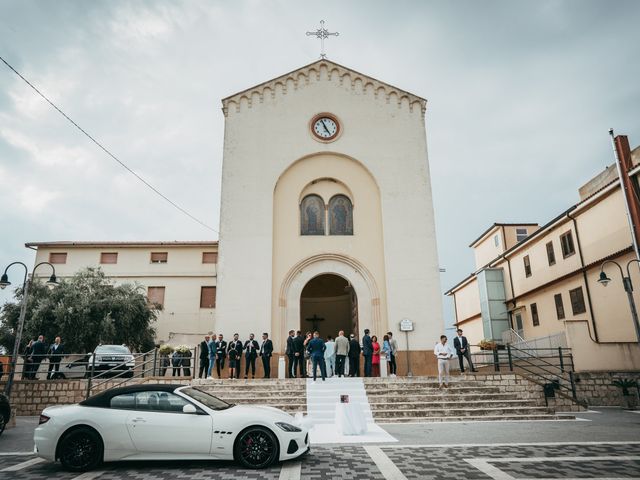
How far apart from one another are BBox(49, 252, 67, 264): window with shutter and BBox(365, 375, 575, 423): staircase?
24.9 meters

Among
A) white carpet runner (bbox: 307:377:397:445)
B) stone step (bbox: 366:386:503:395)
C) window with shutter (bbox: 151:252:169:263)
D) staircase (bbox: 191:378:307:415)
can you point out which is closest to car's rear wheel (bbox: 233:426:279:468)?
white carpet runner (bbox: 307:377:397:445)

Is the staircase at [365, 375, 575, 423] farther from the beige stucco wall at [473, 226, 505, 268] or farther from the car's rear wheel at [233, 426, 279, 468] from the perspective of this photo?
the beige stucco wall at [473, 226, 505, 268]

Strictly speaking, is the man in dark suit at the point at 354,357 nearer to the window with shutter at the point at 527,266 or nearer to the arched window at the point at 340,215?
the arched window at the point at 340,215

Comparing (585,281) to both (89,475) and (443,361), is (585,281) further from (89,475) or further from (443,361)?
(89,475)

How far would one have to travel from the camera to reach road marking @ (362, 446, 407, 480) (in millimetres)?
6066

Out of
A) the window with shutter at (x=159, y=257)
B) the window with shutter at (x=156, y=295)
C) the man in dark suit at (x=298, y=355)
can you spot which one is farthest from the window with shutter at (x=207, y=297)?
the man in dark suit at (x=298, y=355)

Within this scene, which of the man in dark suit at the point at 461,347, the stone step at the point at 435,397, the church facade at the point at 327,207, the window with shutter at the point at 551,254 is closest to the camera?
the stone step at the point at 435,397

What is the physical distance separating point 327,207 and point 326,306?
24.8 ft

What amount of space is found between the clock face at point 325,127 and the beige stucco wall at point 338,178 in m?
0.32

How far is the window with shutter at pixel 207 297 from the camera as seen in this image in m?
29.7

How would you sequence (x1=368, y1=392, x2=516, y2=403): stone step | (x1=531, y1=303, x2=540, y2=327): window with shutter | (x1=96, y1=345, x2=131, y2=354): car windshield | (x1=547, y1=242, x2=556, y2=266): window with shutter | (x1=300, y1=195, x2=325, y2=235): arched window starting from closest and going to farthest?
(x1=368, y1=392, x2=516, y2=403): stone step, (x1=96, y1=345, x2=131, y2=354): car windshield, (x1=300, y1=195, x2=325, y2=235): arched window, (x1=547, y1=242, x2=556, y2=266): window with shutter, (x1=531, y1=303, x2=540, y2=327): window with shutter

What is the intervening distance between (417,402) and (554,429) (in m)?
3.54

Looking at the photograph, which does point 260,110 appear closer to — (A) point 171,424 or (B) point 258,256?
(B) point 258,256

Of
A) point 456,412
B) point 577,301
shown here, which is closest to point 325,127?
point 456,412
